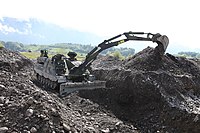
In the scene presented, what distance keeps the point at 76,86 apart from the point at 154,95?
3602 millimetres

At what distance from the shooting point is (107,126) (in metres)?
12.0

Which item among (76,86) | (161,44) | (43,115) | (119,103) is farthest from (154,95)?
(43,115)

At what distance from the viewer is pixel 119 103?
51.4 feet

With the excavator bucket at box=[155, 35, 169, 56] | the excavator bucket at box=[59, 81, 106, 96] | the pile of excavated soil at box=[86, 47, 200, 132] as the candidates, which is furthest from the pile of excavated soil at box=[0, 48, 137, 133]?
the excavator bucket at box=[155, 35, 169, 56]

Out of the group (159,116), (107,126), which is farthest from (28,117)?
(159,116)

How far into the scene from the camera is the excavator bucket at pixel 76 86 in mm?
15977

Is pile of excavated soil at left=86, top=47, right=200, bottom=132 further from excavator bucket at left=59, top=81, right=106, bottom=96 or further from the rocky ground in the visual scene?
excavator bucket at left=59, top=81, right=106, bottom=96

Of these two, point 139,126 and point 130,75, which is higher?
point 130,75

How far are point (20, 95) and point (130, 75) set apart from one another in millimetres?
6920

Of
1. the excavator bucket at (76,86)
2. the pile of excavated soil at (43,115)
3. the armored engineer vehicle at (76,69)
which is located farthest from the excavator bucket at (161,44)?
the pile of excavated soil at (43,115)

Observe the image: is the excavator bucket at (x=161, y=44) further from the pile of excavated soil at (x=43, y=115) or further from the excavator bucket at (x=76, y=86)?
the pile of excavated soil at (x=43, y=115)

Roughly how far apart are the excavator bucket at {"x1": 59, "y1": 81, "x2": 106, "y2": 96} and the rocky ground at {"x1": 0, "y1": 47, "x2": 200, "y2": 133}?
452 mm

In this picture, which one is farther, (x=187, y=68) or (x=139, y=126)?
(x=187, y=68)

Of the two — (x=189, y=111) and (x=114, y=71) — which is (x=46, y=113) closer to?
(x=189, y=111)
